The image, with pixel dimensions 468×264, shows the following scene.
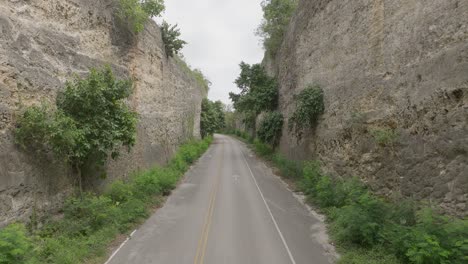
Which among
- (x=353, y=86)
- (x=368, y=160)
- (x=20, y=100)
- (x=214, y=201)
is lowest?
(x=214, y=201)

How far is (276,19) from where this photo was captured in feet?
109

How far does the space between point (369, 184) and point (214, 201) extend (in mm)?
7029

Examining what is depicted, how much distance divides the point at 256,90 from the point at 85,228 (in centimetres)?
2382

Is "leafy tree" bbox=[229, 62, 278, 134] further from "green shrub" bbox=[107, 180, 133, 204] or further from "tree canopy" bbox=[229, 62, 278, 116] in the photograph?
"green shrub" bbox=[107, 180, 133, 204]

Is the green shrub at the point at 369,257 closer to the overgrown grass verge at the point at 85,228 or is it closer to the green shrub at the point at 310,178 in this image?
the green shrub at the point at 310,178

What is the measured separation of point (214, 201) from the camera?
16.2 meters

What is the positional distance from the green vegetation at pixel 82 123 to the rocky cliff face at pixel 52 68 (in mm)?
409

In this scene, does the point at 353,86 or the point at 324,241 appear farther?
the point at 353,86

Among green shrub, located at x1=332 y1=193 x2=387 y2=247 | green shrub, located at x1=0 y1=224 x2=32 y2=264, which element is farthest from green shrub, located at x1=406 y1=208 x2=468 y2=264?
green shrub, located at x1=0 y1=224 x2=32 y2=264

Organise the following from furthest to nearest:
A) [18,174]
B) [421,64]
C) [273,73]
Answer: [273,73] → [421,64] → [18,174]

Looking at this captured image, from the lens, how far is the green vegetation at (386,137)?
12.0 m

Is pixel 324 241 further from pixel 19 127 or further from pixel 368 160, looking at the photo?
pixel 19 127

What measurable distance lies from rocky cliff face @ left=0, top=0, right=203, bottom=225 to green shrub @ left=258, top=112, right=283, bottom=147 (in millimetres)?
11386

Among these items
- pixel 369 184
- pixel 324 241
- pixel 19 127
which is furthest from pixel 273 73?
pixel 19 127
